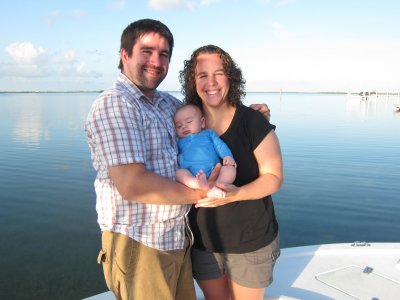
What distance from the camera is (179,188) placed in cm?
212

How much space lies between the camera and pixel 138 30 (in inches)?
89.5

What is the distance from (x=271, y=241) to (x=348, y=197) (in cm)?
838

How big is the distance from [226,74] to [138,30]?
2.29 feet

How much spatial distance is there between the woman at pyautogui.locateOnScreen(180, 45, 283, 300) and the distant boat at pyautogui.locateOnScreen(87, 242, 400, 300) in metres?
0.71

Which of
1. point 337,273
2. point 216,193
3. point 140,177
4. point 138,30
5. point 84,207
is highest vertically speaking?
point 138,30

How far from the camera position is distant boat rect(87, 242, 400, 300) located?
11.0ft

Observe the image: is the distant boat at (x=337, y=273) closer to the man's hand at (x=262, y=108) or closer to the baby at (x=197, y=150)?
the baby at (x=197, y=150)

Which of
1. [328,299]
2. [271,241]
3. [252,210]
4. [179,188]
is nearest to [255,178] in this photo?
[252,210]

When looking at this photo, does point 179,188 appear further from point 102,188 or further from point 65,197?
point 65,197

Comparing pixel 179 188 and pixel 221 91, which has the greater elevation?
pixel 221 91

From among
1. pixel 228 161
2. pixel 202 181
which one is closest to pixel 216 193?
pixel 202 181

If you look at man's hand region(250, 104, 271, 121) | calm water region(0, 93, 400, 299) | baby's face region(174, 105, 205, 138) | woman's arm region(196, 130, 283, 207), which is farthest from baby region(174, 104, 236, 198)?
calm water region(0, 93, 400, 299)

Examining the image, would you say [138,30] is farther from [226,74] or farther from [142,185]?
[142,185]

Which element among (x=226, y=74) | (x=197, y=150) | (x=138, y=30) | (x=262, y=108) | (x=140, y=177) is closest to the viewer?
(x=140, y=177)
